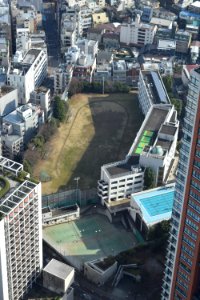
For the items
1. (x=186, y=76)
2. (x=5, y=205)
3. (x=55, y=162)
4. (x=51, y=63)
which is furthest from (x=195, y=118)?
(x=51, y=63)

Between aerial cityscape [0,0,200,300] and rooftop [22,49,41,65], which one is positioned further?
rooftop [22,49,41,65]

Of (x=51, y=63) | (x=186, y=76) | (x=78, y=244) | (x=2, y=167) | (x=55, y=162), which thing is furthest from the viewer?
(x=51, y=63)

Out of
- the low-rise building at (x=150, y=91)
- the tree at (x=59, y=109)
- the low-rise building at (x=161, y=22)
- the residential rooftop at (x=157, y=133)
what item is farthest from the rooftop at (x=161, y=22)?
the tree at (x=59, y=109)

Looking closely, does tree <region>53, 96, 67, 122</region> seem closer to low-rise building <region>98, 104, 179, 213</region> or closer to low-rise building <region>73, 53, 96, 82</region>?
low-rise building <region>73, 53, 96, 82</region>

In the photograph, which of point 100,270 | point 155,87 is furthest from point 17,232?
point 155,87

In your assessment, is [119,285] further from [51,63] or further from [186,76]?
[51,63]

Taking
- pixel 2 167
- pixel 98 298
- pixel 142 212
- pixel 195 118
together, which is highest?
pixel 195 118

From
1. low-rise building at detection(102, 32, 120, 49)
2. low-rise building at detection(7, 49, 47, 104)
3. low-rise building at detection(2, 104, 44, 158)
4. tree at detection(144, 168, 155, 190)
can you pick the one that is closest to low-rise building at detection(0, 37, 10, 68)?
low-rise building at detection(7, 49, 47, 104)
